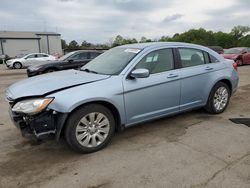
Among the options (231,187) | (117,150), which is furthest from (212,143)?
(117,150)

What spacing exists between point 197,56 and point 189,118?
126 cm

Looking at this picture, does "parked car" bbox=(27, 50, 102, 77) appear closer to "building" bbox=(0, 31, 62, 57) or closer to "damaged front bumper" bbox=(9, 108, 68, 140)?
"damaged front bumper" bbox=(9, 108, 68, 140)

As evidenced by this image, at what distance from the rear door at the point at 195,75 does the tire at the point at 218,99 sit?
18cm

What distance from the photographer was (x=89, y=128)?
11.9 ft

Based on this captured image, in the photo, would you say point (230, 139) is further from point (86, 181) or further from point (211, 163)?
point (86, 181)

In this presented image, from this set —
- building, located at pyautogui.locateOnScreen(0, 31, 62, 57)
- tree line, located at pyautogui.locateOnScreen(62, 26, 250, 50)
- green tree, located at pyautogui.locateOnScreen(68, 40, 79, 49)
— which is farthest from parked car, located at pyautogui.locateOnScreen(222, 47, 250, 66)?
green tree, located at pyautogui.locateOnScreen(68, 40, 79, 49)

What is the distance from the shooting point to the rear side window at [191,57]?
475 centimetres

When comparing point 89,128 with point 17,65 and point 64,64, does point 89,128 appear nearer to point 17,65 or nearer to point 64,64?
point 64,64

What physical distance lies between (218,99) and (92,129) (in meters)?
2.98

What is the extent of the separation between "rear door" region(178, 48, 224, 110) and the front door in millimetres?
201

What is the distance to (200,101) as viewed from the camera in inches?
197

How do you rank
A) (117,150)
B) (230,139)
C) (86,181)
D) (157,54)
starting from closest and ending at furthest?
1. (86,181)
2. (117,150)
3. (230,139)
4. (157,54)

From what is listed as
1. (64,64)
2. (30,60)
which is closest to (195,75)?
(64,64)

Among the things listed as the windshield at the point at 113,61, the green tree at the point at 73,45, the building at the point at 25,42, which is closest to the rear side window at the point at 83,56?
the windshield at the point at 113,61
